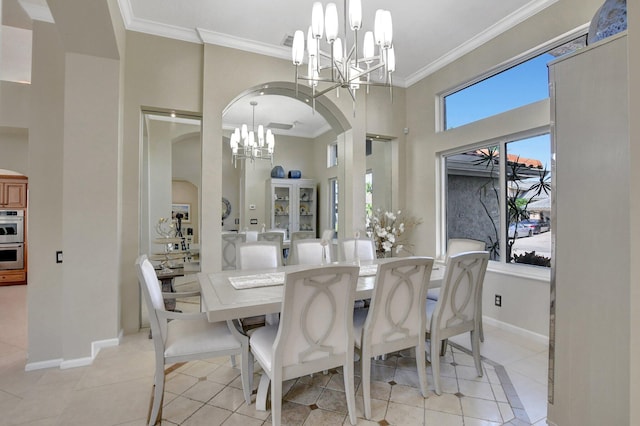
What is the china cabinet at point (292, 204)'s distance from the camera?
630 centimetres

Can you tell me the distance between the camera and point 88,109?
2.81 metres

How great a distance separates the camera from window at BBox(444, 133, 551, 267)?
324 centimetres

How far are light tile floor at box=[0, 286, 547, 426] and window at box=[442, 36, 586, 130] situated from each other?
2588 millimetres

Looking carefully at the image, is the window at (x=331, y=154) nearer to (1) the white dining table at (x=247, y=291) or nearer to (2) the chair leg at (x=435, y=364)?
(1) the white dining table at (x=247, y=291)

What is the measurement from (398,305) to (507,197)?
2.33 meters

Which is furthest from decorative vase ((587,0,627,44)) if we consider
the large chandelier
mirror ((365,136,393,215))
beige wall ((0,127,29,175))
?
beige wall ((0,127,29,175))

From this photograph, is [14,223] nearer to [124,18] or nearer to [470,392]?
[124,18]

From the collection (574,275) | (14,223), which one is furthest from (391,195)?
(14,223)

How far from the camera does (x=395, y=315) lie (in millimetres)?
2092

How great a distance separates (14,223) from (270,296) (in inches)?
268

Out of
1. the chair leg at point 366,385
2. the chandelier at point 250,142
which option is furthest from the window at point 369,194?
the chair leg at point 366,385

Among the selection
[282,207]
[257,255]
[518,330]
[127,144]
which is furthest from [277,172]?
[518,330]

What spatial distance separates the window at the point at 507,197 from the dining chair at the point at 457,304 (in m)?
1.37

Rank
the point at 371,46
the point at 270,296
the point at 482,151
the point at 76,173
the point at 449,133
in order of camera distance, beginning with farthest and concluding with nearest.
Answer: the point at 449,133, the point at 482,151, the point at 76,173, the point at 371,46, the point at 270,296
